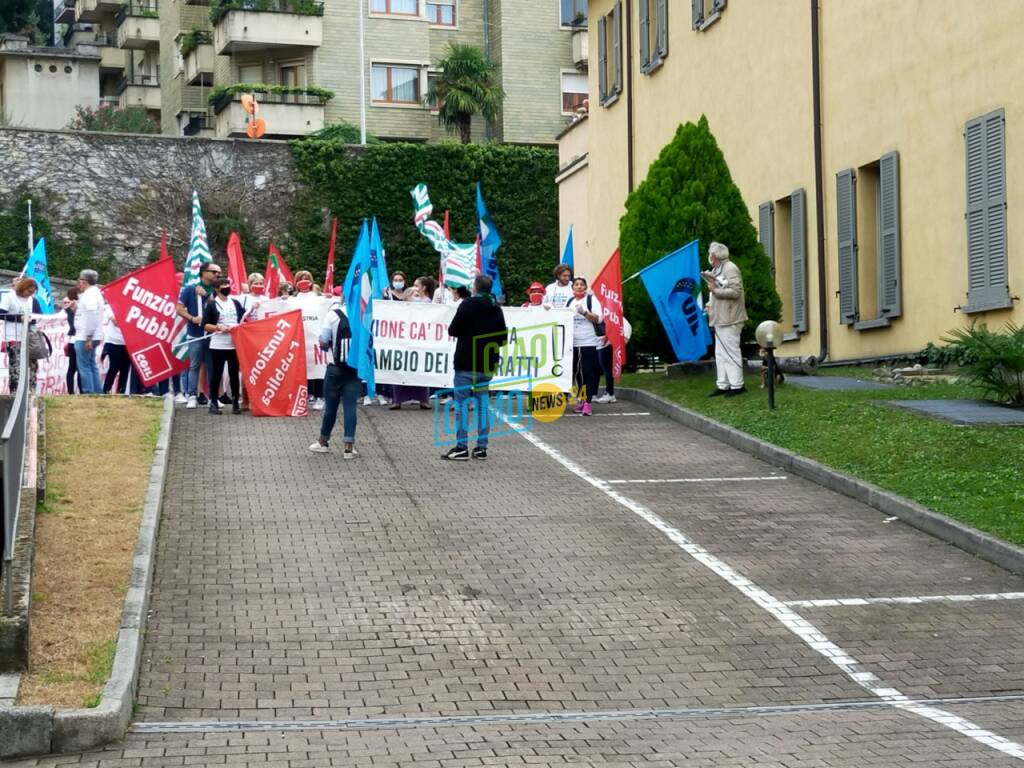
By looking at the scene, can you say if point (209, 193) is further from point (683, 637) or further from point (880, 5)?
point (683, 637)

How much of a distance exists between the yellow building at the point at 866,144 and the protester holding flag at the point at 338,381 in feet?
21.6

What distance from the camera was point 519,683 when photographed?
29.3 ft

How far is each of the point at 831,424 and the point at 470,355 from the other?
12.3ft

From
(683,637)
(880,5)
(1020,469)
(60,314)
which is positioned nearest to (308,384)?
(60,314)

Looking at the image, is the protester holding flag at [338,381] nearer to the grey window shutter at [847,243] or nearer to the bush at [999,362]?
the bush at [999,362]

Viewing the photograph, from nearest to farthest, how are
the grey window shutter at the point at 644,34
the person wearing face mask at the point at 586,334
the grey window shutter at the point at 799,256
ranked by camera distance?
the person wearing face mask at the point at 586,334, the grey window shutter at the point at 799,256, the grey window shutter at the point at 644,34

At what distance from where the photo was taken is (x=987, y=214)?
743 inches

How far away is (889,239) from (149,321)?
9672 mm

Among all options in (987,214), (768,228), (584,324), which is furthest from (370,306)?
(768,228)

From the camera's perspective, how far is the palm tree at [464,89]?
172ft

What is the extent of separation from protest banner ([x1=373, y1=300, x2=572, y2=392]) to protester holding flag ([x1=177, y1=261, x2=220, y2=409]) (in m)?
2.09

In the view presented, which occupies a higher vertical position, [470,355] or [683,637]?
[470,355]

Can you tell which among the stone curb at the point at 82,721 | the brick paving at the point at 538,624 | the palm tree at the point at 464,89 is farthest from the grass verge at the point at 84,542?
the palm tree at the point at 464,89

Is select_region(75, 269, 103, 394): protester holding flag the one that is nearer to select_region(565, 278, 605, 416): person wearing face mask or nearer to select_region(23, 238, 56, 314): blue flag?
select_region(23, 238, 56, 314): blue flag
